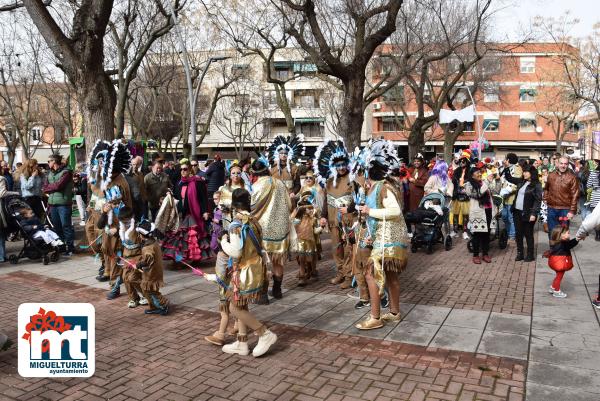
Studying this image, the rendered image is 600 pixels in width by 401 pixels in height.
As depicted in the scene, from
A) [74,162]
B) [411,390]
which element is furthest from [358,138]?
[74,162]

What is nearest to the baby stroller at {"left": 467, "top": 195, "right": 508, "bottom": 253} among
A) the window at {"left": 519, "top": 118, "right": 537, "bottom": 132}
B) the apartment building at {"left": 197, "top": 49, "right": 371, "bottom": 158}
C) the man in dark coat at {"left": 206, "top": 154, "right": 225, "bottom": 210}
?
the man in dark coat at {"left": 206, "top": 154, "right": 225, "bottom": 210}

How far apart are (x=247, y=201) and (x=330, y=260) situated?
17.0 feet

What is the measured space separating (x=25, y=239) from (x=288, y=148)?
17.9 feet

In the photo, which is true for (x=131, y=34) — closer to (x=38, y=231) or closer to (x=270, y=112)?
(x=38, y=231)

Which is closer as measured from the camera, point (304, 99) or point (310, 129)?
point (310, 129)

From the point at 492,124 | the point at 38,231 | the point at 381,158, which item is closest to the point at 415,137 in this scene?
the point at 38,231

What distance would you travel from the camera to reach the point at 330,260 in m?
10.1

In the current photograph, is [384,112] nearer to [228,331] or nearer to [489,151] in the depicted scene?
[489,151]

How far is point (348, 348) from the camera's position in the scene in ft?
17.6

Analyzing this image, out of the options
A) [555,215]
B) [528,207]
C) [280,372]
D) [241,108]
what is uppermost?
[241,108]

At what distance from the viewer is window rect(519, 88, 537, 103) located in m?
48.9

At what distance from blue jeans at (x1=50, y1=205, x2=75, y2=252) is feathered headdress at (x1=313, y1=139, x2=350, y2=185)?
5.56 metres

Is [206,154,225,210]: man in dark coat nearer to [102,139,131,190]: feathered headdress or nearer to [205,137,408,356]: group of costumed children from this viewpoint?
[205,137,408,356]: group of costumed children

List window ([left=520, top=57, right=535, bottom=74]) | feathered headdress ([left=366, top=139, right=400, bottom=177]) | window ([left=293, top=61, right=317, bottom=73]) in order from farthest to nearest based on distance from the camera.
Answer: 1. window ([left=520, top=57, right=535, bottom=74])
2. window ([left=293, top=61, right=317, bottom=73])
3. feathered headdress ([left=366, top=139, right=400, bottom=177])
